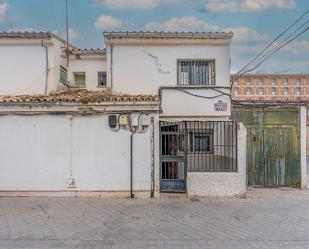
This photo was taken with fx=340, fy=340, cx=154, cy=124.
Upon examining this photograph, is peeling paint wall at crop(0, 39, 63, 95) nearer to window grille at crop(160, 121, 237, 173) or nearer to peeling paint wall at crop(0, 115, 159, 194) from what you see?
peeling paint wall at crop(0, 115, 159, 194)

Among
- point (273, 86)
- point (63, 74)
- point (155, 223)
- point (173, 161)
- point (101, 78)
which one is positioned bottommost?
point (155, 223)

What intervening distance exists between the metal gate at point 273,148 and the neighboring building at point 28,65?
359 inches

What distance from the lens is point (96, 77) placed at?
17516 millimetres

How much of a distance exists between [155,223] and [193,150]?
391cm

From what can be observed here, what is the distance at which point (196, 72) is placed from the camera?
15125 millimetres

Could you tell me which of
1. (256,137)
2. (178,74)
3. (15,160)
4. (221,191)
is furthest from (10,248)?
(178,74)

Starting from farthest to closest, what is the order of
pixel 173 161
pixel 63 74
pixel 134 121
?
pixel 63 74, pixel 173 161, pixel 134 121

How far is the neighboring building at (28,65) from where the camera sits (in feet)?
50.6

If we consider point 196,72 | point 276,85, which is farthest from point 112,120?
point 276,85

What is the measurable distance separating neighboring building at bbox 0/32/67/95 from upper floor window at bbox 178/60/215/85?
19.2ft

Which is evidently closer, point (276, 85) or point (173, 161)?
point (173, 161)

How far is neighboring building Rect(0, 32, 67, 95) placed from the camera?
15.4m

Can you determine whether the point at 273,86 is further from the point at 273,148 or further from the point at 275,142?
the point at 273,148

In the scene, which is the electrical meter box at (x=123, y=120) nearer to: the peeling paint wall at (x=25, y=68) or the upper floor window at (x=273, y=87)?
the peeling paint wall at (x=25, y=68)
